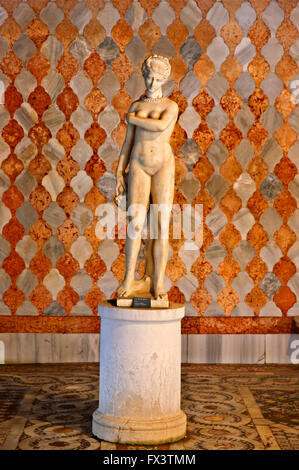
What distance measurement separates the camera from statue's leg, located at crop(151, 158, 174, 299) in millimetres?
4336

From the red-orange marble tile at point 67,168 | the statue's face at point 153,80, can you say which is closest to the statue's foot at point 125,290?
the statue's face at point 153,80

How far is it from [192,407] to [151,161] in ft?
5.94

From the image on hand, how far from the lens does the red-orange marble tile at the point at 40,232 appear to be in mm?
6289

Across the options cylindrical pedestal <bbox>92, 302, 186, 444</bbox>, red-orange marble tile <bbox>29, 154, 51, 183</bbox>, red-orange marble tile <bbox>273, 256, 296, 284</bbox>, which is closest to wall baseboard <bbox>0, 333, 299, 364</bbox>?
red-orange marble tile <bbox>273, 256, 296, 284</bbox>

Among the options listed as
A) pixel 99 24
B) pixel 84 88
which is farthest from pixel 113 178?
pixel 99 24

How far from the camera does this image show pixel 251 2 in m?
6.31

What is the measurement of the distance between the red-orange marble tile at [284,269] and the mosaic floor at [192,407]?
0.81 meters

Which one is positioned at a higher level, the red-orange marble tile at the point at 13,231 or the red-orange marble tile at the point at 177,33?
the red-orange marble tile at the point at 177,33

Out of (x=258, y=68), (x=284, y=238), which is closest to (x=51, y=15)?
(x=258, y=68)

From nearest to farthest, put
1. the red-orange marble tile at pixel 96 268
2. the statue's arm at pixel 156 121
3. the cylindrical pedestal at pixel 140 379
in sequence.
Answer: the cylindrical pedestal at pixel 140 379 < the statue's arm at pixel 156 121 < the red-orange marble tile at pixel 96 268

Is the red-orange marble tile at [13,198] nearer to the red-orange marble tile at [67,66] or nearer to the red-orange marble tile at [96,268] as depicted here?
the red-orange marble tile at [96,268]

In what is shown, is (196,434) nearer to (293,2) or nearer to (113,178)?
(113,178)

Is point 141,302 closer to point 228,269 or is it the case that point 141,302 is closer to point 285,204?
point 228,269

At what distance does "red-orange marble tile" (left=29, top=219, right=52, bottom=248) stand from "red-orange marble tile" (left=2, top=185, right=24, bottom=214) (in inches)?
9.1
